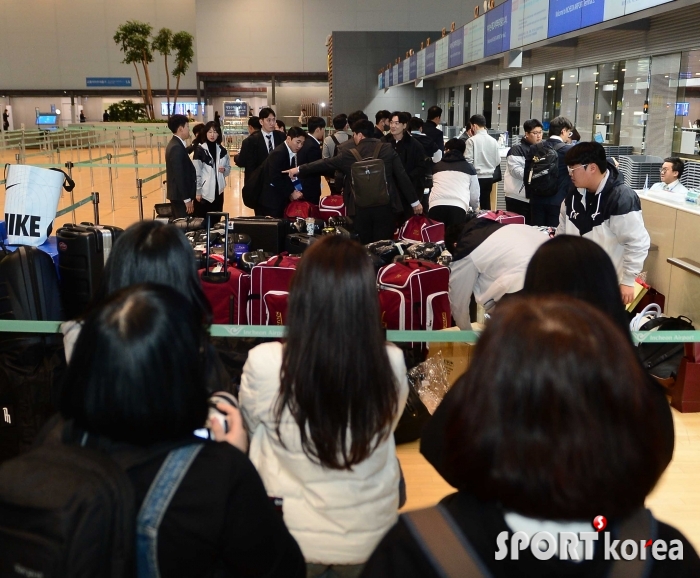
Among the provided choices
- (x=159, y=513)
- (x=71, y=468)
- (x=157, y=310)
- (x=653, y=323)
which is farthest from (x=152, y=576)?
(x=653, y=323)

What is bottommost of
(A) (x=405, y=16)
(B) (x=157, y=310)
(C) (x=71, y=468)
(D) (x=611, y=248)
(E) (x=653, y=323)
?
(E) (x=653, y=323)

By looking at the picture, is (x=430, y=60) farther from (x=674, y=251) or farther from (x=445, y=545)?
(x=445, y=545)

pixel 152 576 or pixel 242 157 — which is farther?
pixel 242 157

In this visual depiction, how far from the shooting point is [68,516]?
3.62 ft

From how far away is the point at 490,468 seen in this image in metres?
1.03

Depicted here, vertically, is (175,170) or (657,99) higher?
(657,99)

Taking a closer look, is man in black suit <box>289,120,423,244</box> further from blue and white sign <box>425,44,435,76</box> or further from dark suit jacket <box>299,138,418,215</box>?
blue and white sign <box>425,44,435,76</box>

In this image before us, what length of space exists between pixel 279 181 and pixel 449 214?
1.78m

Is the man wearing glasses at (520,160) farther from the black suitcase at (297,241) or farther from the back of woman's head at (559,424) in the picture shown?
the back of woman's head at (559,424)

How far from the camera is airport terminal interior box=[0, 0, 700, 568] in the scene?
5.43 metres

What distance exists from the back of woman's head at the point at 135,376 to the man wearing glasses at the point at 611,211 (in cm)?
342

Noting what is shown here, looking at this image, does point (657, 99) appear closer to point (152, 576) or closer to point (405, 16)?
point (152, 576)

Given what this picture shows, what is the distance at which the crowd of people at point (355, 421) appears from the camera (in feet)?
3.31

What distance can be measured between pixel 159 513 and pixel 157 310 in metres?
0.34
